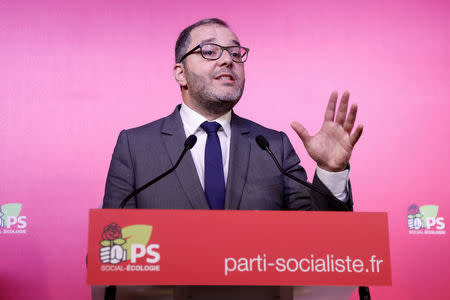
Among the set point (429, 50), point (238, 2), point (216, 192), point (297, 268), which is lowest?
point (297, 268)

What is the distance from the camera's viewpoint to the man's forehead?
7.02 ft

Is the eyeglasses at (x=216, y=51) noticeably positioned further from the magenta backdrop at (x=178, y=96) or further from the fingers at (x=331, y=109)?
the fingers at (x=331, y=109)

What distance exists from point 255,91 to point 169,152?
0.83 meters

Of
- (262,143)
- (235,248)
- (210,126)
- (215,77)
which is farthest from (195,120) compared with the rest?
(235,248)

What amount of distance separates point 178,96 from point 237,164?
76cm

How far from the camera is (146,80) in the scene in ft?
8.48

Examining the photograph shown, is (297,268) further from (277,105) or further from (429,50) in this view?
(429,50)

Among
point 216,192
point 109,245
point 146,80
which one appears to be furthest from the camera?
point 146,80

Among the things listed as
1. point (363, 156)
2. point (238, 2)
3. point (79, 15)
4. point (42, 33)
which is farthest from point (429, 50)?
point (42, 33)

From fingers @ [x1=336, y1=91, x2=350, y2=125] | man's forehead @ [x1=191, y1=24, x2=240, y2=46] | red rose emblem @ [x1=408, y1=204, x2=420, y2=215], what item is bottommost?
red rose emblem @ [x1=408, y1=204, x2=420, y2=215]

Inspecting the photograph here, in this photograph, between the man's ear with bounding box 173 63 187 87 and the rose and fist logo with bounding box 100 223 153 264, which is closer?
the rose and fist logo with bounding box 100 223 153 264

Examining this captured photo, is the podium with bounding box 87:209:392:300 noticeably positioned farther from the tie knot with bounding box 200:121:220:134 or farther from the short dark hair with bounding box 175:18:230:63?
the short dark hair with bounding box 175:18:230:63

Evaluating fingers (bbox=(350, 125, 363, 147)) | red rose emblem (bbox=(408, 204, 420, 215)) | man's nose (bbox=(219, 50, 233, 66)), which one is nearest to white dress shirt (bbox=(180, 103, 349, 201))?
fingers (bbox=(350, 125, 363, 147))

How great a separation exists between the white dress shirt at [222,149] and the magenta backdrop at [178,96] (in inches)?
17.7
